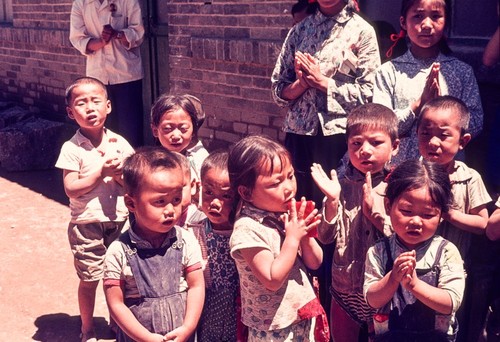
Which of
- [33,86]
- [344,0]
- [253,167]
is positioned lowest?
[33,86]

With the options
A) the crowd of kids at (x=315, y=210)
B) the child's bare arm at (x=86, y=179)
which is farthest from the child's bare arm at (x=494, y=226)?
the child's bare arm at (x=86, y=179)

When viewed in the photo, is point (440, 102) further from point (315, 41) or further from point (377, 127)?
point (315, 41)

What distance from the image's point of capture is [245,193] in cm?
265

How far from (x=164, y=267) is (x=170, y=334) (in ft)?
0.86

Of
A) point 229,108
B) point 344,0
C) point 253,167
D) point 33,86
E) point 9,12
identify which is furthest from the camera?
point 9,12

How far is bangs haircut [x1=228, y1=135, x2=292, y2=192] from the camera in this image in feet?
8.55

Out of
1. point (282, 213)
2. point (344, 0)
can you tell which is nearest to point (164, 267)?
point (282, 213)

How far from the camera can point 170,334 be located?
2676 millimetres

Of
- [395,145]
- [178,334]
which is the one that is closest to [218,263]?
[178,334]

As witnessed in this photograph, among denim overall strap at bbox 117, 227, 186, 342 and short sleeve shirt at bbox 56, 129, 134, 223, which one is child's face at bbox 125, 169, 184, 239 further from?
short sleeve shirt at bbox 56, 129, 134, 223

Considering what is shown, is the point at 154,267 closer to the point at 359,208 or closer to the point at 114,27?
the point at 359,208

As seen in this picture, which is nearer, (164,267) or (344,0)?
(164,267)

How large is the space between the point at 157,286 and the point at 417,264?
1009 millimetres

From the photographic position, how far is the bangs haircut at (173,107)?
340 cm
